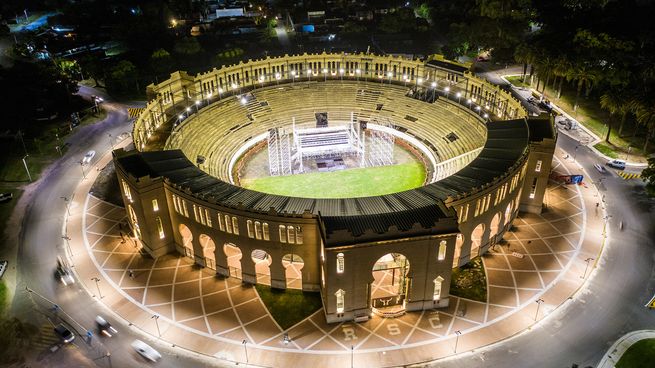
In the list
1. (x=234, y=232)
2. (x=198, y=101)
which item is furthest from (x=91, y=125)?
(x=234, y=232)

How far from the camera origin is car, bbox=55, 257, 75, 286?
254 ft

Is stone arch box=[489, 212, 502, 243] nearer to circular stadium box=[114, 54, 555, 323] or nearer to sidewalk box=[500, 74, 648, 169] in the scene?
circular stadium box=[114, 54, 555, 323]

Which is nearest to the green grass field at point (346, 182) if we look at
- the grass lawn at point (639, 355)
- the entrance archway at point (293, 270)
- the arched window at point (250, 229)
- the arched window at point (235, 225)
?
the entrance archway at point (293, 270)

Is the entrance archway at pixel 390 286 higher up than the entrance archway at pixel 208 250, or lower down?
lower down

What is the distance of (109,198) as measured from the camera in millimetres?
98500

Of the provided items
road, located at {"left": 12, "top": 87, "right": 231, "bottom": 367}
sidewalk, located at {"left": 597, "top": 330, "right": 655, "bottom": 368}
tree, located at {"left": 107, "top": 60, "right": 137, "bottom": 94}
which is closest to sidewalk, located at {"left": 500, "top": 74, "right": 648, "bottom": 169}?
sidewalk, located at {"left": 597, "top": 330, "right": 655, "bottom": 368}

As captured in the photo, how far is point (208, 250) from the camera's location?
81250 mm

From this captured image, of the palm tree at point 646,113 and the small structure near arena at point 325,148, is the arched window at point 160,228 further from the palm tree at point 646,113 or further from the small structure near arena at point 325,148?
the palm tree at point 646,113

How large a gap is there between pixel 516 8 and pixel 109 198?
399 ft

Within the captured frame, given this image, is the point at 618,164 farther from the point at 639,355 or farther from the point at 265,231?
the point at 265,231

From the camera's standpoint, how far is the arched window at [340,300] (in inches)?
2675

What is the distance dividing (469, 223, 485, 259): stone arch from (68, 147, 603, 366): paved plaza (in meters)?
1.79

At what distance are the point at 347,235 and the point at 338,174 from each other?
42241mm

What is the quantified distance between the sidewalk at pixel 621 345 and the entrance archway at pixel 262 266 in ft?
146
